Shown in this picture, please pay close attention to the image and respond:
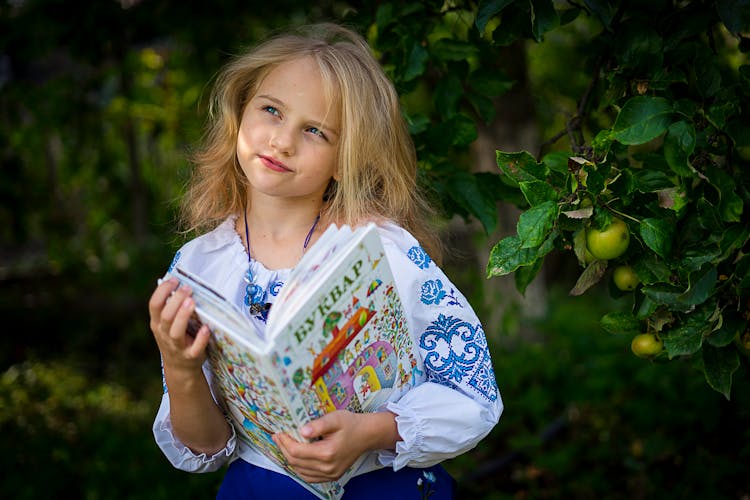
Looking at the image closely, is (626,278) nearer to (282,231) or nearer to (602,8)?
(602,8)

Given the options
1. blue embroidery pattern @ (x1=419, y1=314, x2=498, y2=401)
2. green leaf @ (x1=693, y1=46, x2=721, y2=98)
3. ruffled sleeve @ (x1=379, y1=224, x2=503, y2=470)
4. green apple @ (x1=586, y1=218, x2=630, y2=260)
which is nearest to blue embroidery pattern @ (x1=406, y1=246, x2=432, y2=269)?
ruffled sleeve @ (x1=379, y1=224, x2=503, y2=470)

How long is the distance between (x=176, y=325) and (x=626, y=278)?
3.09 ft

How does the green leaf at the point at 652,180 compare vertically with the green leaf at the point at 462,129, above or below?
above

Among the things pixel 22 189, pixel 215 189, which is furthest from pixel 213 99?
pixel 22 189

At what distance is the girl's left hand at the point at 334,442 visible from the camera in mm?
1309

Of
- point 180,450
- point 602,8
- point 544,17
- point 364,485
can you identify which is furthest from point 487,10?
point 180,450

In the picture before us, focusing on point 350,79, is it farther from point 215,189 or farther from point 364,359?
point 364,359

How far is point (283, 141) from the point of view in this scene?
1.50m

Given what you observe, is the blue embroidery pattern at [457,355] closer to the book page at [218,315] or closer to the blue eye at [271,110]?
the book page at [218,315]

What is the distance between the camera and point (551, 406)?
3.64 meters

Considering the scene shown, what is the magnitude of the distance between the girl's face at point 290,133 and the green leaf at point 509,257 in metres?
0.42

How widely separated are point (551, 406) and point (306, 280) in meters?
2.70

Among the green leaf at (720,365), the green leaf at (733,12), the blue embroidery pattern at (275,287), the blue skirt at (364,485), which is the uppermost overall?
the green leaf at (733,12)

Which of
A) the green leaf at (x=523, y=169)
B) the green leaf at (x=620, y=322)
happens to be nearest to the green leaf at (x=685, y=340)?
the green leaf at (x=620, y=322)
